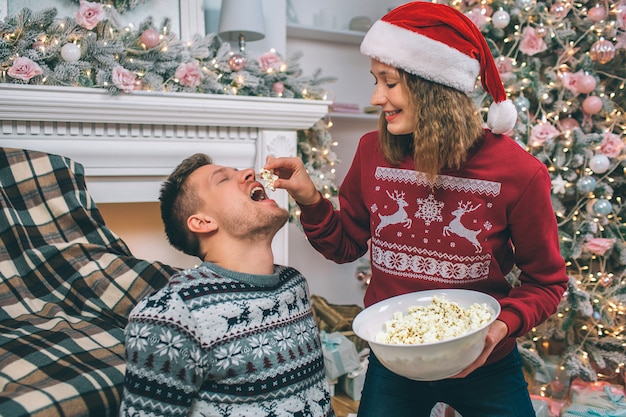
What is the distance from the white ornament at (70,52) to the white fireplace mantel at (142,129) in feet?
0.41

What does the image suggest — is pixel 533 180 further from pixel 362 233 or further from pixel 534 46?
pixel 534 46

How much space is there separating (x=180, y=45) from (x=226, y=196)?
106cm

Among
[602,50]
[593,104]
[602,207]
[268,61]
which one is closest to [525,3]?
[602,50]

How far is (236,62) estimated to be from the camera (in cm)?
224

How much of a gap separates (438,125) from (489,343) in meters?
0.48

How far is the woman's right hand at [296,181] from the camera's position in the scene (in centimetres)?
142

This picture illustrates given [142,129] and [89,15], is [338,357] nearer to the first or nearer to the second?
[142,129]

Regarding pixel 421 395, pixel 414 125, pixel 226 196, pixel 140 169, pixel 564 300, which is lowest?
pixel 564 300

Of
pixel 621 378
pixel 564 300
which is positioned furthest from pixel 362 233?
pixel 621 378

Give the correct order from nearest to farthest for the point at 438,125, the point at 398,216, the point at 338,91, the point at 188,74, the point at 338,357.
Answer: the point at 438,125 → the point at 398,216 → the point at 188,74 → the point at 338,357 → the point at 338,91

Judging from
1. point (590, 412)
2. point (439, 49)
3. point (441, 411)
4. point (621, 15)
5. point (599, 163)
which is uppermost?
point (621, 15)

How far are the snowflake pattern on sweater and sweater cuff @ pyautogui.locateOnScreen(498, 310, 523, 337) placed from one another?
1.42 ft

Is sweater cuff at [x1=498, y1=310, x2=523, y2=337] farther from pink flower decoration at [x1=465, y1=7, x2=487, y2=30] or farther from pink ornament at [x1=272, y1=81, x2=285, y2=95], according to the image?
pink flower decoration at [x1=465, y1=7, x2=487, y2=30]

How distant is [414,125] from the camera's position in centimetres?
128
